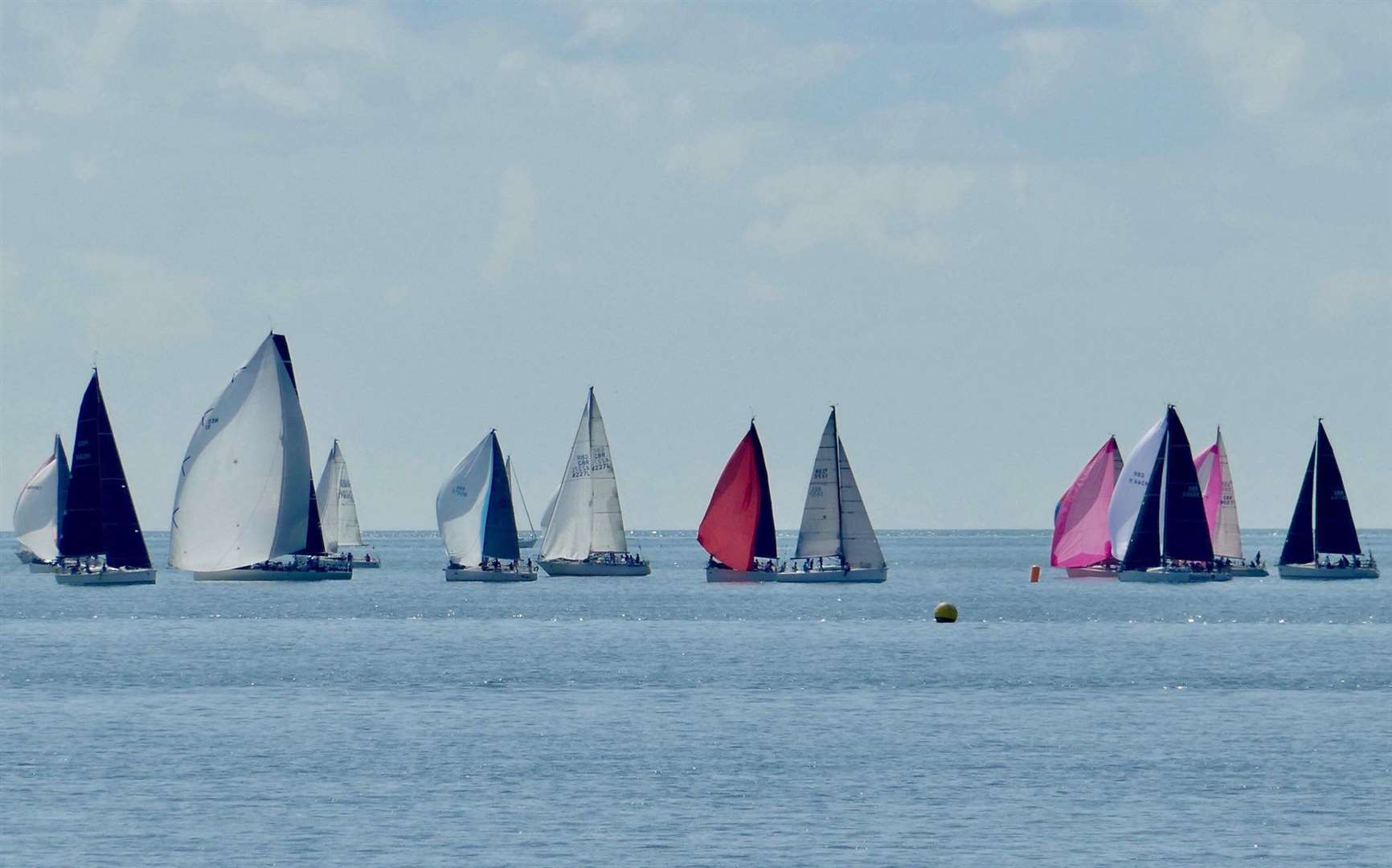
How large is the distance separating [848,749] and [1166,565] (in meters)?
83.2

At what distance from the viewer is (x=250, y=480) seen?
126188 mm

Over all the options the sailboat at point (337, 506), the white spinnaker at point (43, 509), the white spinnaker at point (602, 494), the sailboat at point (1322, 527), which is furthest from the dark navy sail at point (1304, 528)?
the white spinnaker at point (43, 509)

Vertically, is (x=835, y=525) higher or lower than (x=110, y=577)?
higher

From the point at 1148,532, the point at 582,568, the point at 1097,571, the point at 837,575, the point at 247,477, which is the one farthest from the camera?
the point at 1097,571

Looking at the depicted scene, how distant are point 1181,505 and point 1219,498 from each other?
50.7 ft

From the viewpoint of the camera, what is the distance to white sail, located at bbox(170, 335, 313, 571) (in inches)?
4906

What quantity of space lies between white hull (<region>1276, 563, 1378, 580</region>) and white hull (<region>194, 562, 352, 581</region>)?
59476 millimetres

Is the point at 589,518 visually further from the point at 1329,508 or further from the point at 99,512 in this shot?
the point at 1329,508

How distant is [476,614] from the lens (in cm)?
12119

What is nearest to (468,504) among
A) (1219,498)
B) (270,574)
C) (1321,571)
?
(270,574)

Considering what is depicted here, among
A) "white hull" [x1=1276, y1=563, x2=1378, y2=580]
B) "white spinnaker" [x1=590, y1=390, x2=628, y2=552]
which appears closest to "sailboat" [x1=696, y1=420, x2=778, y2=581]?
"white spinnaker" [x1=590, y1=390, x2=628, y2=552]

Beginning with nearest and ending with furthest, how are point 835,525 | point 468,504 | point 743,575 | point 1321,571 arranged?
1. point 835,525
2. point 743,575
3. point 468,504
4. point 1321,571

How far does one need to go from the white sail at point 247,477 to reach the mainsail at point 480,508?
13.4 m

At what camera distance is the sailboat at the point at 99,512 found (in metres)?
125
